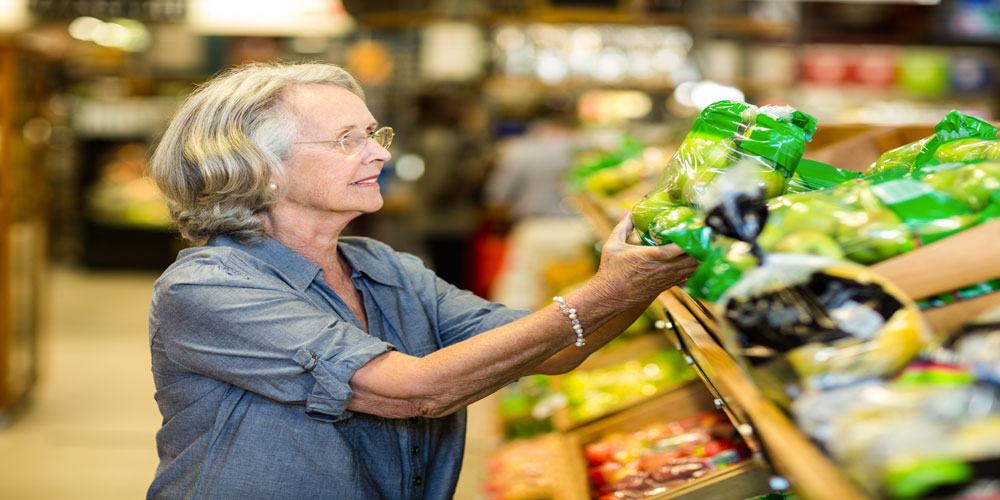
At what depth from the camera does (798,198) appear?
1109 millimetres

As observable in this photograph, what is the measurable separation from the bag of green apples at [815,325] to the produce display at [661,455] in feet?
3.25


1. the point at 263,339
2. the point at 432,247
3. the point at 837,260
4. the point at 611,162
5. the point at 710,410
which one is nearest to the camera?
the point at 837,260

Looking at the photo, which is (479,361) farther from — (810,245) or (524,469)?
(524,469)

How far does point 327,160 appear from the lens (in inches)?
66.1

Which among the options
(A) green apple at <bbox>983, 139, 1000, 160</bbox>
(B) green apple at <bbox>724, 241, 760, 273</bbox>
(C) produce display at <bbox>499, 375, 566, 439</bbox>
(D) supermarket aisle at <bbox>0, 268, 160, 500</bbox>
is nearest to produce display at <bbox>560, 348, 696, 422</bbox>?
(C) produce display at <bbox>499, 375, 566, 439</bbox>

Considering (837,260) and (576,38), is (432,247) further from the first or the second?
(837,260)

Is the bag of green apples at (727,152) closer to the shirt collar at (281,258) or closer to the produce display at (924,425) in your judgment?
the produce display at (924,425)

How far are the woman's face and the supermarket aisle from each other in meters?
2.80

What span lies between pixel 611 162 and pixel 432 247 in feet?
15.1

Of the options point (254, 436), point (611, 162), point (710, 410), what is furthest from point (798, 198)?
point (611, 162)

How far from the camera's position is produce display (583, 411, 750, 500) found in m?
1.95

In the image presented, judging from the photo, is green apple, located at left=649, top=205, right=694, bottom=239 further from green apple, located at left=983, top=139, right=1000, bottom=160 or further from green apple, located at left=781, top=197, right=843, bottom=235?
green apple, located at left=983, top=139, right=1000, bottom=160

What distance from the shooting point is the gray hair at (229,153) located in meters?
1.62

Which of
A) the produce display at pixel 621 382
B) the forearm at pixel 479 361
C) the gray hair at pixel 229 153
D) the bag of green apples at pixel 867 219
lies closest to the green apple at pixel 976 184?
the bag of green apples at pixel 867 219
